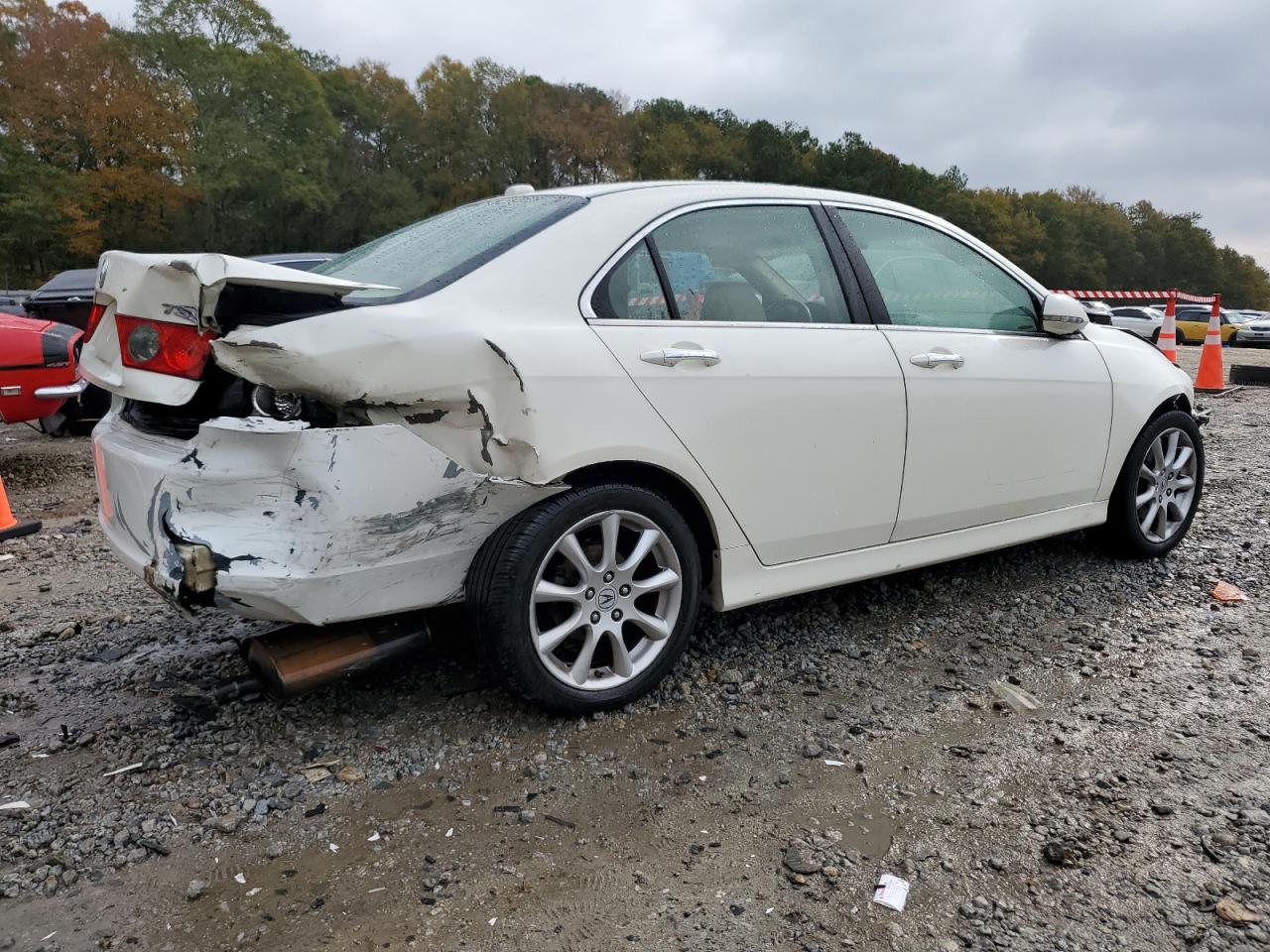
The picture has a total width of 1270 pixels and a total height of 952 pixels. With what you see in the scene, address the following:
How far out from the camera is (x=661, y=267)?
120 inches

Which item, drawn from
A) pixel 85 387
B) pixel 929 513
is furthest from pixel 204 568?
pixel 85 387

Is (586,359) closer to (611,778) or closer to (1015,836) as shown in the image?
(611,778)

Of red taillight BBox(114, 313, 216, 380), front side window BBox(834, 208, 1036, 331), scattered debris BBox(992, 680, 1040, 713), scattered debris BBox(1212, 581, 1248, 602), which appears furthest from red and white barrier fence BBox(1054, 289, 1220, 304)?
red taillight BBox(114, 313, 216, 380)

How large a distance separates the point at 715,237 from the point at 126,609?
279 cm

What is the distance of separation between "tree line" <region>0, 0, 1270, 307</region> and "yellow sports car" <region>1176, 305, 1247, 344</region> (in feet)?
107

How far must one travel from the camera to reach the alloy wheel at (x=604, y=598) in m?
2.83

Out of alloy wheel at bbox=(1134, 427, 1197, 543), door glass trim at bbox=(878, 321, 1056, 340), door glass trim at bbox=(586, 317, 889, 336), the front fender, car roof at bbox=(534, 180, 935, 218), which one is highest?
car roof at bbox=(534, 180, 935, 218)

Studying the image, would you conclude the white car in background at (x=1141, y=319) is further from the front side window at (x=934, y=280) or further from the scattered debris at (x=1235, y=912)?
the scattered debris at (x=1235, y=912)

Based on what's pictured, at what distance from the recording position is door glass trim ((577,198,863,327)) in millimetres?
2857

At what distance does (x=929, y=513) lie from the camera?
360cm

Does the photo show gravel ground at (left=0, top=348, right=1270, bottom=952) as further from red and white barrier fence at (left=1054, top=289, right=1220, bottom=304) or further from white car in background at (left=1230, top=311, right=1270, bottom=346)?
white car in background at (left=1230, top=311, right=1270, bottom=346)

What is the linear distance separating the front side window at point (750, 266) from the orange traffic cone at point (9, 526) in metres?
3.98

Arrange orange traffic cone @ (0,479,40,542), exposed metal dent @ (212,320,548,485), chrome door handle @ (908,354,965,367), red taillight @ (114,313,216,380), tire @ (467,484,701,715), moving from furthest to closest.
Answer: orange traffic cone @ (0,479,40,542)
chrome door handle @ (908,354,965,367)
tire @ (467,484,701,715)
red taillight @ (114,313,216,380)
exposed metal dent @ (212,320,548,485)

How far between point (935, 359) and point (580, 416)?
149 cm
